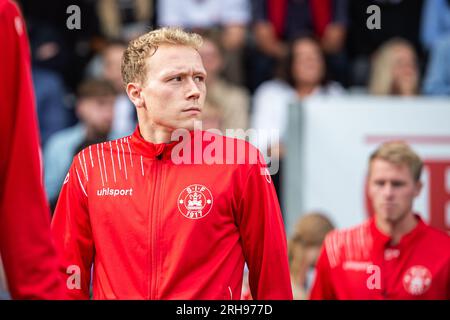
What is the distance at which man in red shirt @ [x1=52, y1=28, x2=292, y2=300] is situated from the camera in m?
3.75

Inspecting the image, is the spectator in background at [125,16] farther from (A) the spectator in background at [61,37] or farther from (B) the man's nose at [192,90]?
(B) the man's nose at [192,90]

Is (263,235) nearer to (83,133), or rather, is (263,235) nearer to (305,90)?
(83,133)

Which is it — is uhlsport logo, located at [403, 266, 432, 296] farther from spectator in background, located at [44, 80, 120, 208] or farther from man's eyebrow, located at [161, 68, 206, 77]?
spectator in background, located at [44, 80, 120, 208]

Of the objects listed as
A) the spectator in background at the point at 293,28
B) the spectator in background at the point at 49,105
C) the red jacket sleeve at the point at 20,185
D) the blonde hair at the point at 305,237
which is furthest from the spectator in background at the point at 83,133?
the red jacket sleeve at the point at 20,185

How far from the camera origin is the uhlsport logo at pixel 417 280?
5.13 m

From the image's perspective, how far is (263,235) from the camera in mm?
3867

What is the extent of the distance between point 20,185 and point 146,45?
3.95 ft

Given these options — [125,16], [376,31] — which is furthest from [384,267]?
[125,16]

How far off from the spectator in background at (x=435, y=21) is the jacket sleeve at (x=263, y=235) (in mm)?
6068

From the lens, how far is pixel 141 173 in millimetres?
3914

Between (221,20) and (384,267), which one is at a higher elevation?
(221,20)

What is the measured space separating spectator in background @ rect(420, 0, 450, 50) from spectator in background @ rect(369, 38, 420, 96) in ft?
1.49
